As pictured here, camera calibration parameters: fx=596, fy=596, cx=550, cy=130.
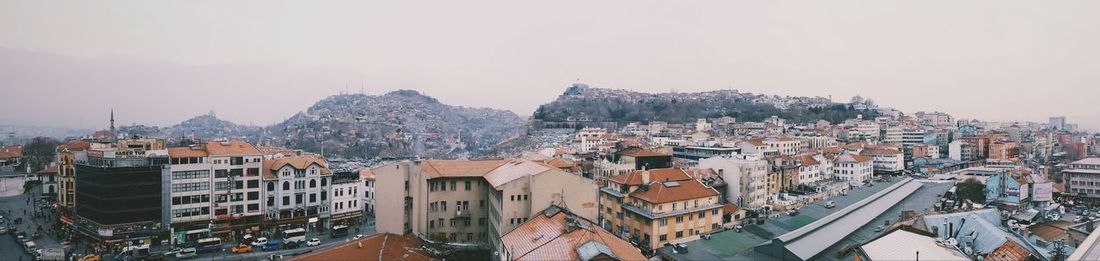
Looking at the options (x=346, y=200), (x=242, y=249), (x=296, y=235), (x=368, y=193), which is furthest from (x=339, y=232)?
(x=368, y=193)

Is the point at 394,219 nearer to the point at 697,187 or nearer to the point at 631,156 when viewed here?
the point at 697,187

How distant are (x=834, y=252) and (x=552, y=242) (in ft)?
38.8

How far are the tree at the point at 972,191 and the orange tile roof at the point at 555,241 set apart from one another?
124 feet

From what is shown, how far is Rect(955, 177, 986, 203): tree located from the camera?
1698 inches

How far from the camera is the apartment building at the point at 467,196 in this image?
22.6m

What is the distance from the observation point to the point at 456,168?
86.6 ft

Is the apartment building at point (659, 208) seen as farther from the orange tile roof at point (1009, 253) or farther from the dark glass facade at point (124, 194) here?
the dark glass facade at point (124, 194)

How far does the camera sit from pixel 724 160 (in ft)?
129

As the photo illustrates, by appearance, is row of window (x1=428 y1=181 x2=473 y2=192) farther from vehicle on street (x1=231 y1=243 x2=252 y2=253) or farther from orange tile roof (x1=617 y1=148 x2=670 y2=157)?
orange tile roof (x1=617 y1=148 x2=670 y2=157)

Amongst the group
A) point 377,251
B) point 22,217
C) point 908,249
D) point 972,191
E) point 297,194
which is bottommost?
point 22,217

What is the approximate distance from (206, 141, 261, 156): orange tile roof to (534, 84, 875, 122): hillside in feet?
293

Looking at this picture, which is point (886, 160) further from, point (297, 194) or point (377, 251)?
point (377, 251)

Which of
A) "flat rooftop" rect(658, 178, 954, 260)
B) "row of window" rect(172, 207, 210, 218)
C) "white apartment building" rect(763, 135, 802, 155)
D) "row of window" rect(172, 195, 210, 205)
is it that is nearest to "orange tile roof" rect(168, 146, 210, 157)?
"row of window" rect(172, 195, 210, 205)

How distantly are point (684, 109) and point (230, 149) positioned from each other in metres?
114
